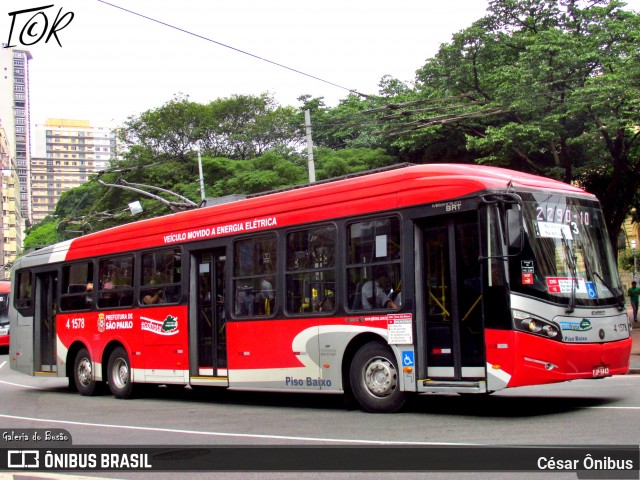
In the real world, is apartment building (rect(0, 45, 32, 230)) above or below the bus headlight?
above

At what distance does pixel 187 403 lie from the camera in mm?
14289

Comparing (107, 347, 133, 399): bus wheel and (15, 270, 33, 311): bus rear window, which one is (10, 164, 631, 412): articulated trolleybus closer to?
(107, 347, 133, 399): bus wheel

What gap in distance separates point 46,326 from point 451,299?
11.3m

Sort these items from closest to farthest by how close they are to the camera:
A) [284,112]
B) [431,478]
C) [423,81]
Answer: [431,478] < [423,81] < [284,112]

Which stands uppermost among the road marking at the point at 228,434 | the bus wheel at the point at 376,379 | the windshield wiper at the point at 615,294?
the windshield wiper at the point at 615,294

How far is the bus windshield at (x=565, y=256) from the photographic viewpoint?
9.48 m

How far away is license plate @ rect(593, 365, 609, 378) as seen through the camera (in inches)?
381

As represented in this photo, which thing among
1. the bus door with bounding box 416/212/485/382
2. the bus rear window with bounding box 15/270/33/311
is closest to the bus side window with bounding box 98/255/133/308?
the bus rear window with bounding box 15/270/33/311

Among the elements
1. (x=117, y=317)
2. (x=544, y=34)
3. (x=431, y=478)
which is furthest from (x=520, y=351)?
(x=544, y=34)

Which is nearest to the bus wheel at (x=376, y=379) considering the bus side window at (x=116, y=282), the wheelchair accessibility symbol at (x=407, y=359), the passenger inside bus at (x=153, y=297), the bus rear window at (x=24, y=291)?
the wheelchair accessibility symbol at (x=407, y=359)

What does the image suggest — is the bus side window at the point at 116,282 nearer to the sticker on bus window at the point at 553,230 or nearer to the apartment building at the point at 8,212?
the sticker on bus window at the point at 553,230

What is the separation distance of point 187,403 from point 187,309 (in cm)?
167

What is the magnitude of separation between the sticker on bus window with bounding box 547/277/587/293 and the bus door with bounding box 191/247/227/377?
569 centimetres

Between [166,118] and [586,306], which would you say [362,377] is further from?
[166,118]
